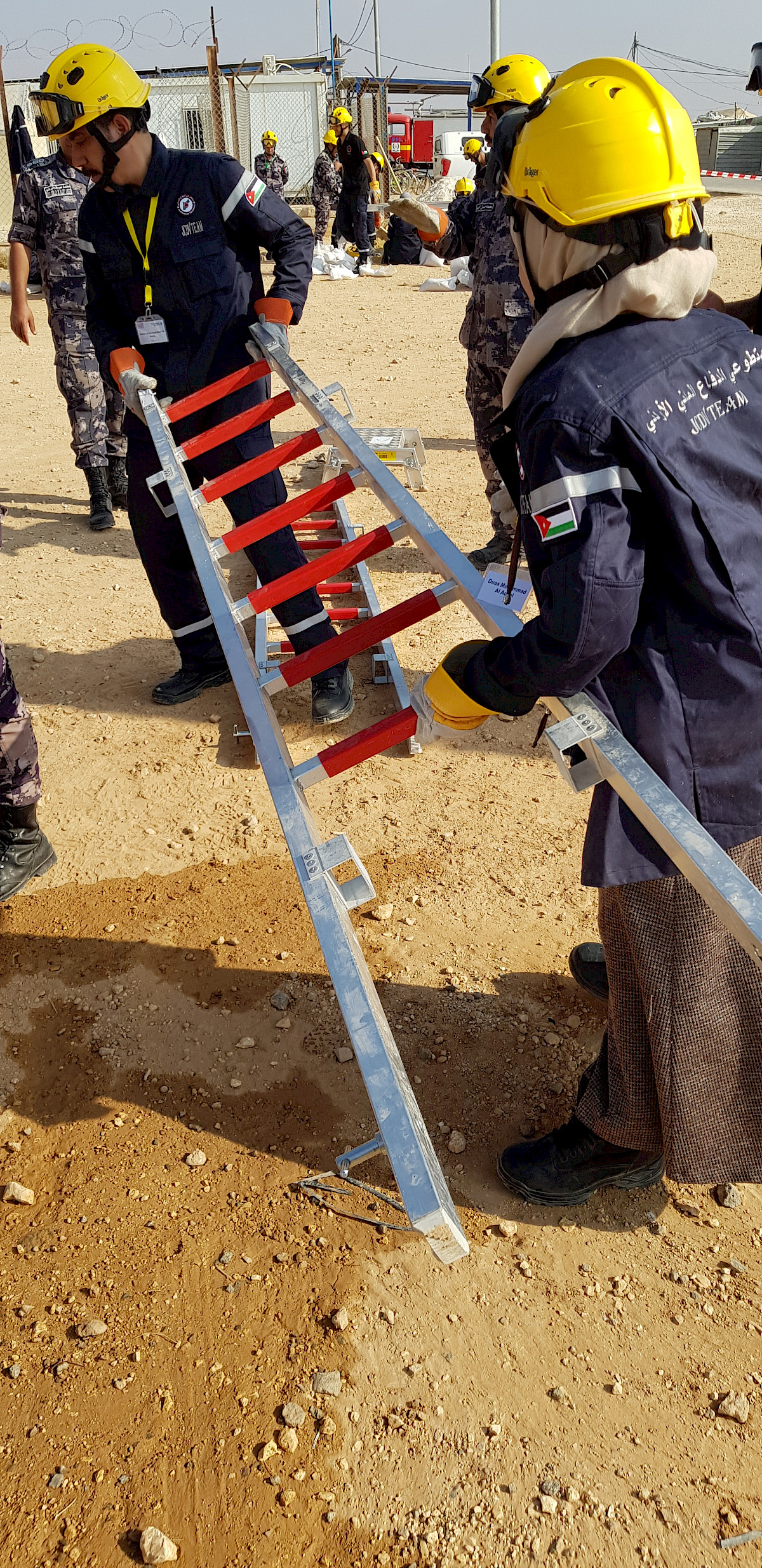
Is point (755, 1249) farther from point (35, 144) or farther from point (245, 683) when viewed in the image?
point (35, 144)

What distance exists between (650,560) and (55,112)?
9.30 ft

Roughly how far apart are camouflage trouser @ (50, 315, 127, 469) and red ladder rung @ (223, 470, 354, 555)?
3.44 m

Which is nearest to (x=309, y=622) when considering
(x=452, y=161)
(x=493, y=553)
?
(x=493, y=553)

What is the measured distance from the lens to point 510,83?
397 centimetres

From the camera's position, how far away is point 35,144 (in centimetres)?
2052

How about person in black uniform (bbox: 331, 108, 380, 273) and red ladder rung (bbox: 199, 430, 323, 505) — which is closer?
red ladder rung (bbox: 199, 430, 323, 505)

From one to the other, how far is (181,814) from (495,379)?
2513mm

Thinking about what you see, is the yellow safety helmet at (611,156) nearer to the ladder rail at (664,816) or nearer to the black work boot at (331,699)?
the ladder rail at (664,816)

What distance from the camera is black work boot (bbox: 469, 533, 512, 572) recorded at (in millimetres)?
5016

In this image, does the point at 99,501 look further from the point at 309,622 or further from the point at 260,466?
the point at 260,466

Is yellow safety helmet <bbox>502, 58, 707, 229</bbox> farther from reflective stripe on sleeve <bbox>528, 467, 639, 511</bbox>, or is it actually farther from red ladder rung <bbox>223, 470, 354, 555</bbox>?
red ladder rung <bbox>223, 470, 354, 555</bbox>

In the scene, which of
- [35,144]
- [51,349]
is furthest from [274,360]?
[35,144]

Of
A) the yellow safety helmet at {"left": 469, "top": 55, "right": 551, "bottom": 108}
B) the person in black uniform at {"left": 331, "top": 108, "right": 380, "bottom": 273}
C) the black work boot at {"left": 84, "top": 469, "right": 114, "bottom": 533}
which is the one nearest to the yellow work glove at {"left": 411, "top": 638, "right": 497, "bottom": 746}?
the yellow safety helmet at {"left": 469, "top": 55, "right": 551, "bottom": 108}

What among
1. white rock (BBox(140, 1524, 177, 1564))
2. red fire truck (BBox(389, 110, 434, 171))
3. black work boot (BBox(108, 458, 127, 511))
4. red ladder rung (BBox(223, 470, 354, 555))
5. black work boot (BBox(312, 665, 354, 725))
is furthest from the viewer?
red fire truck (BBox(389, 110, 434, 171))
